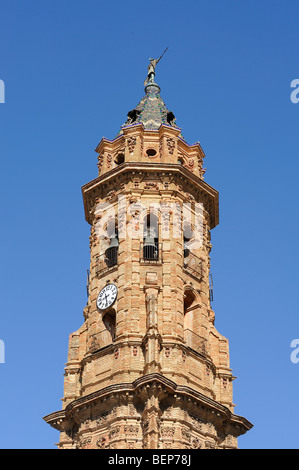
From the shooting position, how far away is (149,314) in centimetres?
4234

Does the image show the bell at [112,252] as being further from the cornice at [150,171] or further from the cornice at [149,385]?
the cornice at [149,385]

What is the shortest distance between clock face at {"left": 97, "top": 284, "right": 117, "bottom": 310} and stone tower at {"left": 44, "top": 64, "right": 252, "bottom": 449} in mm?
57

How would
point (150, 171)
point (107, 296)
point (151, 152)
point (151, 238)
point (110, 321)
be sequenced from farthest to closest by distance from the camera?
1. point (151, 152)
2. point (150, 171)
3. point (151, 238)
4. point (110, 321)
5. point (107, 296)

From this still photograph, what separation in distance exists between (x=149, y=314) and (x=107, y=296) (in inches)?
129

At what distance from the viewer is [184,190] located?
4834 cm

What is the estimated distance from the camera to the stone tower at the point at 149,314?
1565 inches

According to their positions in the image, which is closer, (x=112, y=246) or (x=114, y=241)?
(x=112, y=246)

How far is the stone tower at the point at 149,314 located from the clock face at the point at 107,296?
6cm

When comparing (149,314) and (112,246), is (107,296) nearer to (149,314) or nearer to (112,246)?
(112,246)

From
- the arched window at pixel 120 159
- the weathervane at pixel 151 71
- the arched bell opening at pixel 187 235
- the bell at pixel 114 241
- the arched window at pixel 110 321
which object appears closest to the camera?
the arched window at pixel 110 321

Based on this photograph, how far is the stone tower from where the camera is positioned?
39750 millimetres

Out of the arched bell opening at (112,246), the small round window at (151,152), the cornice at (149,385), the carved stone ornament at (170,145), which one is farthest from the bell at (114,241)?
the cornice at (149,385)

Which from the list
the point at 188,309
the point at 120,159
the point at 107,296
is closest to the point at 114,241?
the point at 107,296
